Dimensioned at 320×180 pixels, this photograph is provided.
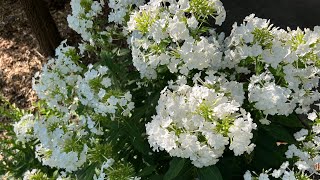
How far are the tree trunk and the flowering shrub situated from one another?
100 inches

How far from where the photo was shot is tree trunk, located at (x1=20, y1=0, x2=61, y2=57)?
5410 millimetres

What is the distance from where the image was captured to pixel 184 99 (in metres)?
2.27

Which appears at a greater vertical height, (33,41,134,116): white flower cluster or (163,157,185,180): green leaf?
(33,41,134,116): white flower cluster

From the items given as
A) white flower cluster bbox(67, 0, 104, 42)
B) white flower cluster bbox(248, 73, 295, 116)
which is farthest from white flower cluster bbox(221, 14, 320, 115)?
white flower cluster bbox(67, 0, 104, 42)

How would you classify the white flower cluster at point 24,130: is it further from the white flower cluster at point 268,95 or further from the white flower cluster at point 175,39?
the white flower cluster at point 268,95

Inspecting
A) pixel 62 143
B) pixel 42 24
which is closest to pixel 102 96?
pixel 62 143

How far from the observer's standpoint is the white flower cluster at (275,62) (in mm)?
2410

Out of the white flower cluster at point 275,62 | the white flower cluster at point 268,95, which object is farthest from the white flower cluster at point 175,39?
the white flower cluster at point 268,95

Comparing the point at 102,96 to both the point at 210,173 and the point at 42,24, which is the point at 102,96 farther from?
the point at 42,24

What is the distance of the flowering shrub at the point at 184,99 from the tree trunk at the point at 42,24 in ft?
8.33

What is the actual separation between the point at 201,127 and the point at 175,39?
1.89 feet

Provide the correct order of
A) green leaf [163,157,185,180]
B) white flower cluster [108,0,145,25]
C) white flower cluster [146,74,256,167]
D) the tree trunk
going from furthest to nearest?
1. the tree trunk
2. white flower cluster [108,0,145,25]
3. green leaf [163,157,185,180]
4. white flower cluster [146,74,256,167]

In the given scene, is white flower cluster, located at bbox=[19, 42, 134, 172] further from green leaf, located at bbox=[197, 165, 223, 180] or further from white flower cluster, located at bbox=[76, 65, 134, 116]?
green leaf, located at bbox=[197, 165, 223, 180]

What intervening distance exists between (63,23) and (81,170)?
3998 millimetres
